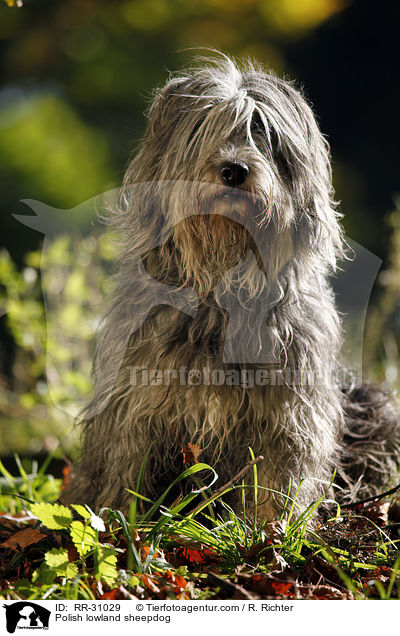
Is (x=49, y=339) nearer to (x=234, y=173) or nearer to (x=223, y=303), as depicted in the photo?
(x=223, y=303)

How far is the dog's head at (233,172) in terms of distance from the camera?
5.58 ft

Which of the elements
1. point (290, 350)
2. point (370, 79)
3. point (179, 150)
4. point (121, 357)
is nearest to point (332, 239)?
point (290, 350)

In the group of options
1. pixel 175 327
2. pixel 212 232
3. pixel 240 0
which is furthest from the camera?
pixel 240 0

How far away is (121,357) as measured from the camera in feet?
6.43

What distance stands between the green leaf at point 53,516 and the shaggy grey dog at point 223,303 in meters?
0.43

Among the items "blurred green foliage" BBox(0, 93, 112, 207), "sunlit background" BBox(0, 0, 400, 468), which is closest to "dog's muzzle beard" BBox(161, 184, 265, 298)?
"sunlit background" BBox(0, 0, 400, 468)

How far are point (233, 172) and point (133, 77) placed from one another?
124 centimetres

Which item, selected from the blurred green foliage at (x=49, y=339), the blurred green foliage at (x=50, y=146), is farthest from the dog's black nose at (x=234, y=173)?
the blurred green foliage at (x=49, y=339)
